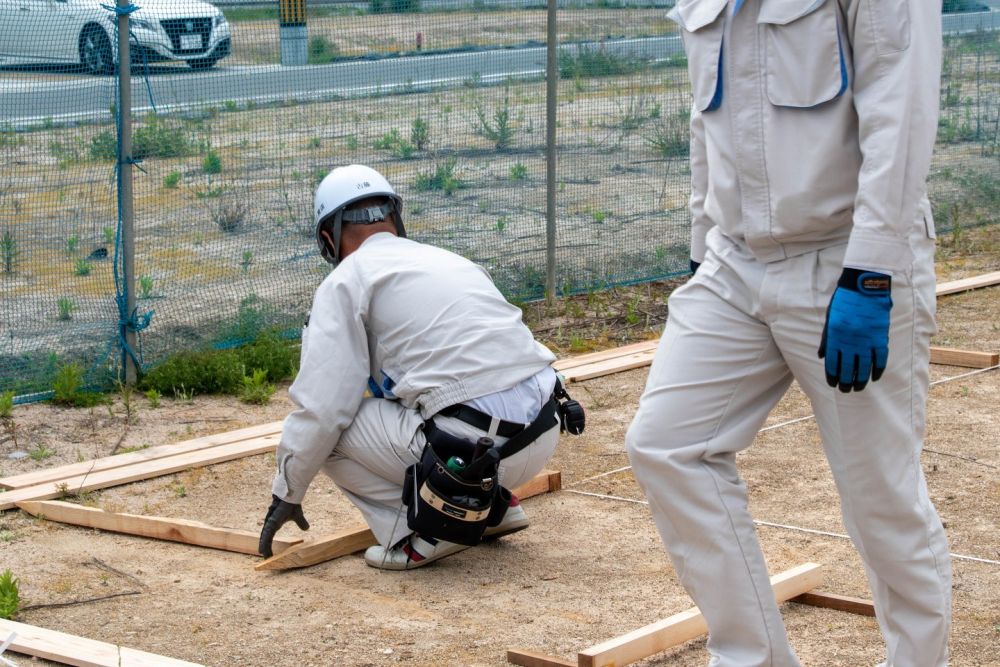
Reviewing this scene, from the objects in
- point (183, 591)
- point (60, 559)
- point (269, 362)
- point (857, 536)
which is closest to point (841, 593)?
point (857, 536)

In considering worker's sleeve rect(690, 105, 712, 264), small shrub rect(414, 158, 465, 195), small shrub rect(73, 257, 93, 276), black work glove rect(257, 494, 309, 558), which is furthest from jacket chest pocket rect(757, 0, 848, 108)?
small shrub rect(414, 158, 465, 195)

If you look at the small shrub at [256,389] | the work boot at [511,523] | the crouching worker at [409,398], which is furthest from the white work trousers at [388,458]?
the small shrub at [256,389]

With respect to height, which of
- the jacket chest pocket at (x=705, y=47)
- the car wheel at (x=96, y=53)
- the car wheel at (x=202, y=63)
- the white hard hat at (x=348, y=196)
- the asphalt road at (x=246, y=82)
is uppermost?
the jacket chest pocket at (x=705, y=47)

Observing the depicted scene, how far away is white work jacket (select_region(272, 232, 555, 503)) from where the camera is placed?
4.47 meters

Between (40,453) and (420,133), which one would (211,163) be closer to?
(420,133)

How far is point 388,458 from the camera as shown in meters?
4.61

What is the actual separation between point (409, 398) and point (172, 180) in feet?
10.6

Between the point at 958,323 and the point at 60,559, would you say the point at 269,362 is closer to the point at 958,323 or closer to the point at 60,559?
the point at 60,559

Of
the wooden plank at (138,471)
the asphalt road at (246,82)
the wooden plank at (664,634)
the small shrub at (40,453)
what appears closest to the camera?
the wooden plank at (664,634)

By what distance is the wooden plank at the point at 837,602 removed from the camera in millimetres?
4117

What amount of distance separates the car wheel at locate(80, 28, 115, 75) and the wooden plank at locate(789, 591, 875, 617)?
451 centimetres

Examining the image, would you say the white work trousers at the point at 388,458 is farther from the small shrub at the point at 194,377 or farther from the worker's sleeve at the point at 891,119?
the small shrub at the point at 194,377

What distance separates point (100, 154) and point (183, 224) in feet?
2.11

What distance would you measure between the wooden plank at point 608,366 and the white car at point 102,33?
257 centimetres
